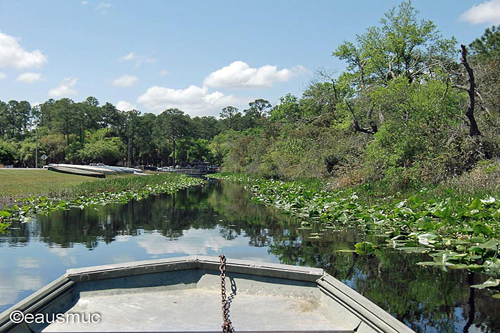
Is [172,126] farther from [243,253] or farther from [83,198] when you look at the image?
[243,253]

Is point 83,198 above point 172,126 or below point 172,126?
below

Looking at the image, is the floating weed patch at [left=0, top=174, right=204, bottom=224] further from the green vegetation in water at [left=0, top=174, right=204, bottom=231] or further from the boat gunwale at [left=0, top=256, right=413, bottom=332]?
the boat gunwale at [left=0, top=256, right=413, bottom=332]

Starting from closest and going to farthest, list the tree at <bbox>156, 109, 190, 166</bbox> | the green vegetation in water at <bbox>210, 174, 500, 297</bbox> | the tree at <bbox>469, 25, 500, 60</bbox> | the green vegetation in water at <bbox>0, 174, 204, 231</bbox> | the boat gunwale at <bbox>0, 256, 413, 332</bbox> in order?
the boat gunwale at <bbox>0, 256, 413, 332</bbox> → the green vegetation in water at <bbox>210, 174, 500, 297</bbox> → the green vegetation in water at <bbox>0, 174, 204, 231</bbox> → the tree at <bbox>469, 25, 500, 60</bbox> → the tree at <bbox>156, 109, 190, 166</bbox>

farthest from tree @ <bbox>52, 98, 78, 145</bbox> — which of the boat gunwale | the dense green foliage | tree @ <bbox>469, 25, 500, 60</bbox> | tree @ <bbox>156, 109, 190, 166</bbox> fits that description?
the boat gunwale

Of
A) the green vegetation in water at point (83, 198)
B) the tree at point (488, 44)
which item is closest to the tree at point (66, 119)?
the green vegetation in water at point (83, 198)

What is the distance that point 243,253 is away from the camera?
10383 millimetres

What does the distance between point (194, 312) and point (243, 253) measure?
5666 millimetres

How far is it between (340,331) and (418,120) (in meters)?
17.6

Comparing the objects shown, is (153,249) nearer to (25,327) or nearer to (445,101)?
(25,327)

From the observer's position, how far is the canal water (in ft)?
20.0

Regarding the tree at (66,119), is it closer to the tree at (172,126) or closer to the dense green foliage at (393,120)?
the dense green foliage at (393,120)

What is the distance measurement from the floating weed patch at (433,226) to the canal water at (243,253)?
0.30 m

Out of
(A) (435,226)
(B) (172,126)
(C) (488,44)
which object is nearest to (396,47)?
(C) (488,44)

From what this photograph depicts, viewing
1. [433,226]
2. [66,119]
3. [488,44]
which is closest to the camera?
[433,226]
